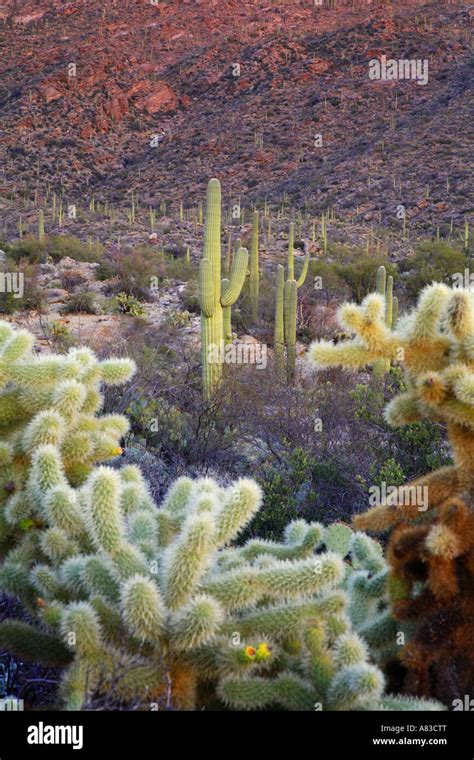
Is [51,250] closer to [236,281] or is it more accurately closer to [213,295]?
[236,281]

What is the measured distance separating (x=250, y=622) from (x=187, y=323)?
11.9 metres

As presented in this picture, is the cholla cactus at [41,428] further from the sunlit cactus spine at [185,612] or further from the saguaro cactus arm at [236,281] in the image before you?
the saguaro cactus arm at [236,281]

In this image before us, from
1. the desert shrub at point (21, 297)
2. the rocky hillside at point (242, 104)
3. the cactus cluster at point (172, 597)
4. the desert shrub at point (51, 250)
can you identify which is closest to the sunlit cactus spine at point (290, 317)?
the desert shrub at point (21, 297)

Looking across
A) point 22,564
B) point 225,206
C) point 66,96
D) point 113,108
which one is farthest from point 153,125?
point 22,564

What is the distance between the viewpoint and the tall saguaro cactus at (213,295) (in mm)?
8391

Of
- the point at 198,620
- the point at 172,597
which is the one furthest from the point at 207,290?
the point at 198,620

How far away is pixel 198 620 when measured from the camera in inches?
88.4

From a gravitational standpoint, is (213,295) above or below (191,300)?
below

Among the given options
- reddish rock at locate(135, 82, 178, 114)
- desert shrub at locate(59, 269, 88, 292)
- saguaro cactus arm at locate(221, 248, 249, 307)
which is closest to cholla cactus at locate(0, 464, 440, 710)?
→ saguaro cactus arm at locate(221, 248, 249, 307)

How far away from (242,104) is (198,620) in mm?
43927

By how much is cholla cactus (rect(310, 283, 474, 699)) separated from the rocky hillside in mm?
25909

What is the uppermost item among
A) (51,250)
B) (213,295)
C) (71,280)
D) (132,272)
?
(51,250)
